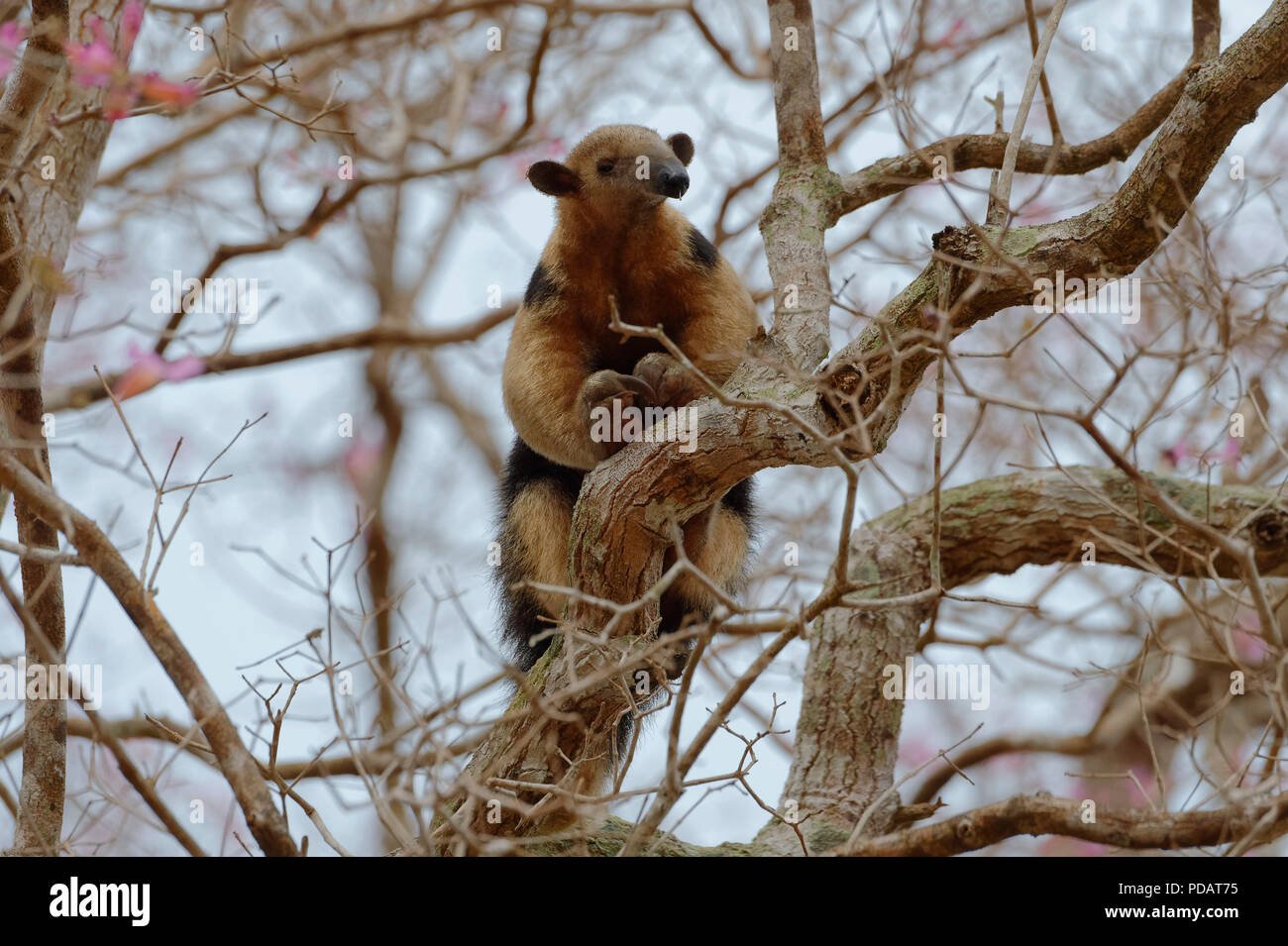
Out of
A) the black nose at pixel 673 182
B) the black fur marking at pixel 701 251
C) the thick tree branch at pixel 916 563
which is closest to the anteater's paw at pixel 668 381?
the black fur marking at pixel 701 251

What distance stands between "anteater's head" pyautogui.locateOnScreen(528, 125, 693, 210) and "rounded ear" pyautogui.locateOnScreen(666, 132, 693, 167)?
0.46 feet

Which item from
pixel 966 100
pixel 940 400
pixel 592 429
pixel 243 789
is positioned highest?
pixel 966 100

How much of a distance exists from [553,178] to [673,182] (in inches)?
27.6

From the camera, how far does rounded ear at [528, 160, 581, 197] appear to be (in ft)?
21.0

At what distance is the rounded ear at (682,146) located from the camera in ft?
22.4

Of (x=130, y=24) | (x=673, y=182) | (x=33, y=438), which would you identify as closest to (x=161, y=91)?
(x=33, y=438)

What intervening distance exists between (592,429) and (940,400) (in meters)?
1.91

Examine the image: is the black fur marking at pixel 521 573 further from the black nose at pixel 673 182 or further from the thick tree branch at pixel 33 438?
the thick tree branch at pixel 33 438

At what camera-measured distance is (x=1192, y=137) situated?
14.7ft

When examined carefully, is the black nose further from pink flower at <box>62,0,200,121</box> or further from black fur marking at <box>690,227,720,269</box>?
pink flower at <box>62,0,200,121</box>

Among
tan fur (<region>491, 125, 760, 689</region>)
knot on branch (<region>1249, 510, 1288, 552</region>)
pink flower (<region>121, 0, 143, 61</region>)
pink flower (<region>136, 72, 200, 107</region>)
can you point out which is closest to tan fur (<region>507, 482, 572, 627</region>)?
tan fur (<region>491, 125, 760, 689</region>)

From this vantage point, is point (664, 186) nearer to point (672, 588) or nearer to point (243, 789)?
point (672, 588)

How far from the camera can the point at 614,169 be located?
6500 mm
